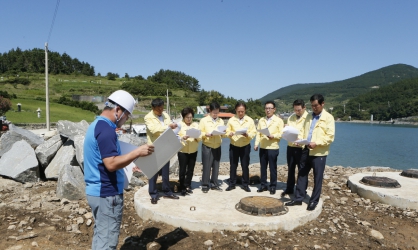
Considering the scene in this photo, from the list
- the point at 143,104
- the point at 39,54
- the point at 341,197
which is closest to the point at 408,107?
the point at 143,104

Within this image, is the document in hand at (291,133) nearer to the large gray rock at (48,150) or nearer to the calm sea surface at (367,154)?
the large gray rock at (48,150)

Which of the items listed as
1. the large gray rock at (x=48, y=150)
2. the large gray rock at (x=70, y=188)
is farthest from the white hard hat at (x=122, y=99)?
the large gray rock at (x=48, y=150)

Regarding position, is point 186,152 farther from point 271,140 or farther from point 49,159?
point 49,159

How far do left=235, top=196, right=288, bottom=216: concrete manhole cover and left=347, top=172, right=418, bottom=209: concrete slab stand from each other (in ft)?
7.56

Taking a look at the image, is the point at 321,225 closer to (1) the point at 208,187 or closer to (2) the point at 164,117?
(1) the point at 208,187

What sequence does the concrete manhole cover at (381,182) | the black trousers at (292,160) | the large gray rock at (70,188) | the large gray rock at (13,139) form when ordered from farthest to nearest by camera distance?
the large gray rock at (13,139) → the concrete manhole cover at (381,182) → the large gray rock at (70,188) → the black trousers at (292,160)

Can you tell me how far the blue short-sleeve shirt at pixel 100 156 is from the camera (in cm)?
256

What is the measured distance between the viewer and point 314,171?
16.2ft

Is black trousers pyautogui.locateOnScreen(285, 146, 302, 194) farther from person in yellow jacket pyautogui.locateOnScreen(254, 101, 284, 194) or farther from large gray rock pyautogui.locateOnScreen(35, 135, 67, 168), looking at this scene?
large gray rock pyautogui.locateOnScreen(35, 135, 67, 168)

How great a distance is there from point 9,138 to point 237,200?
22.1 ft

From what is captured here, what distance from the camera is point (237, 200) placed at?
5.51 meters

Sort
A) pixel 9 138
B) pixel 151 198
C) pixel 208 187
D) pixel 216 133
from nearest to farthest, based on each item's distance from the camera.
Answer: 1. pixel 151 198
2. pixel 216 133
3. pixel 208 187
4. pixel 9 138

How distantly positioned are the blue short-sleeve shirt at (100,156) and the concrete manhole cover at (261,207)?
2.56m

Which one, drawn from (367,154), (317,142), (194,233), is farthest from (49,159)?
(367,154)
